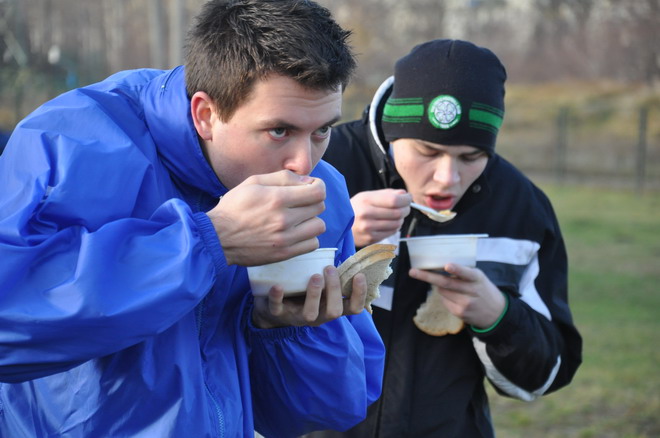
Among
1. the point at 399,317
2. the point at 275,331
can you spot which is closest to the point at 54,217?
the point at 275,331

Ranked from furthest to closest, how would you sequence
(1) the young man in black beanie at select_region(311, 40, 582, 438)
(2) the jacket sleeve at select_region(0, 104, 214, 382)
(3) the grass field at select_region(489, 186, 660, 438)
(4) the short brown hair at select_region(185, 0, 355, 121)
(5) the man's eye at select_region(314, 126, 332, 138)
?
(3) the grass field at select_region(489, 186, 660, 438) → (1) the young man in black beanie at select_region(311, 40, 582, 438) → (5) the man's eye at select_region(314, 126, 332, 138) → (4) the short brown hair at select_region(185, 0, 355, 121) → (2) the jacket sleeve at select_region(0, 104, 214, 382)

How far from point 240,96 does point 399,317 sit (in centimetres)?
140

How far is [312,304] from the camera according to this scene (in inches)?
81.7

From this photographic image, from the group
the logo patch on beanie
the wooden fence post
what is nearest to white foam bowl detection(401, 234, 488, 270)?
the logo patch on beanie

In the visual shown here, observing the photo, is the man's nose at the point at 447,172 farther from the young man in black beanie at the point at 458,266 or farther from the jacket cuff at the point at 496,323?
the jacket cuff at the point at 496,323

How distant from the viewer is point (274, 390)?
229 centimetres

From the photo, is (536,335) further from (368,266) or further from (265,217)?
(265,217)

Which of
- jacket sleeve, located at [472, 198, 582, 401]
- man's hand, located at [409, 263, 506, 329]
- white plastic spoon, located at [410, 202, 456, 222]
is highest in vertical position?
white plastic spoon, located at [410, 202, 456, 222]

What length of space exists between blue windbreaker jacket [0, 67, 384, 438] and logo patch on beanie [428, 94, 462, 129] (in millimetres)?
903

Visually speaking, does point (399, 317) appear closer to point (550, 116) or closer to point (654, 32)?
point (654, 32)

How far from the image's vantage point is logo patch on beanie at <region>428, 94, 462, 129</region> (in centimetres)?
303

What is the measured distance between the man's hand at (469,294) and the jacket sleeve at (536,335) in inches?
2.7

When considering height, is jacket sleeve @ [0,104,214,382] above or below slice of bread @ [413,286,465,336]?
above

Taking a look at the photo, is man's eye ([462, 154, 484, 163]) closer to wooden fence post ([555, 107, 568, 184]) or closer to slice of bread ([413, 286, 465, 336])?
slice of bread ([413, 286, 465, 336])
